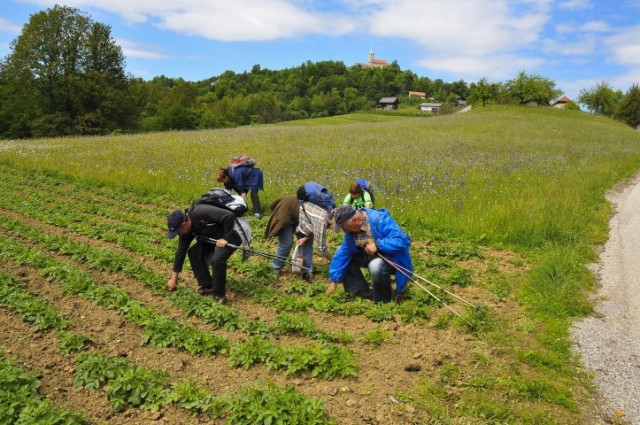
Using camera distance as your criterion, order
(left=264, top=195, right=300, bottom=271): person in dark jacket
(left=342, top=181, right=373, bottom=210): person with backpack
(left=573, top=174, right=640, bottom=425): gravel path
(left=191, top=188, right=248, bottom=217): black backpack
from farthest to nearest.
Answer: (left=342, top=181, right=373, bottom=210): person with backpack, (left=264, top=195, right=300, bottom=271): person in dark jacket, (left=191, top=188, right=248, bottom=217): black backpack, (left=573, top=174, right=640, bottom=425): gravel path

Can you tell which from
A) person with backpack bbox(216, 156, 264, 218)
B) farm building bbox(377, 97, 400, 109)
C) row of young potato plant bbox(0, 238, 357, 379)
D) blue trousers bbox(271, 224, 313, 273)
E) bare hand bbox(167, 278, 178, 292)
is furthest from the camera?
farm building bbox(377, 97, 400, 109)

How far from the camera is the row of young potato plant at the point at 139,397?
Answer: 13.6 feet

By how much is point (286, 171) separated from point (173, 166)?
17.4 ft

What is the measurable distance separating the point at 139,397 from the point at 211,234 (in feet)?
9.17

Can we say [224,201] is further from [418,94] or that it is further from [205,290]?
[418,94]

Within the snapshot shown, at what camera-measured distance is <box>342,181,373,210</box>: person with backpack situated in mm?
8820

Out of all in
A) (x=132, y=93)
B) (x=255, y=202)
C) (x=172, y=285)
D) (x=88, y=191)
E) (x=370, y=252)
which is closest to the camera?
(x=370, y=252)

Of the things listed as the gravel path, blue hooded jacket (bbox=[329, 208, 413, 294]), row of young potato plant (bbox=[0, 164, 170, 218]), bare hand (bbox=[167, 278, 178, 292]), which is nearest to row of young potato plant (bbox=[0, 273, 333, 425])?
bare hand (bbox=[167, 278, 178, 292])

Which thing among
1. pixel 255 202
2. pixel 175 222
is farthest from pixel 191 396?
pixel 255 202

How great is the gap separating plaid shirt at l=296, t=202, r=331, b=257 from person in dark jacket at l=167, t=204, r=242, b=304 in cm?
132

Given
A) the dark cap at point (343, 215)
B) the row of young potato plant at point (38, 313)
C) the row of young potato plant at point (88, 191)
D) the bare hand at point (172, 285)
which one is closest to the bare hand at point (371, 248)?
the dark cap at point (343, 215)

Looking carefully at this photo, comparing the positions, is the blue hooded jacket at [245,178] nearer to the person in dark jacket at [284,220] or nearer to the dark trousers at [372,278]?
the person in dark jacket at [284,220]

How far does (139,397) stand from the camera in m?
4.63

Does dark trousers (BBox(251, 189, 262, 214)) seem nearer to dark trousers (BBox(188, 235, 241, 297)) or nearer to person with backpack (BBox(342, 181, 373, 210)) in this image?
person with backpack (BBox(342, 181, 373, 210))
